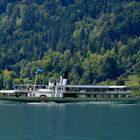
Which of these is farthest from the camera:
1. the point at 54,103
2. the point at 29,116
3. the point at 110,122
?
the point at 54,103

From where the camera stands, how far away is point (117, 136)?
85188 millimetres

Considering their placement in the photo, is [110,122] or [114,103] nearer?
[110,122]

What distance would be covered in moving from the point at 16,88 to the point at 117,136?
115312 millimetres

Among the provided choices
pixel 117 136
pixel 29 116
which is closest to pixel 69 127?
pixel 117 136

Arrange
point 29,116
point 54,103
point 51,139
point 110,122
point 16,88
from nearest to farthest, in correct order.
Answer: point 51,139 → point 110,122 → point 29,116 → point 54,103 → point 16,88

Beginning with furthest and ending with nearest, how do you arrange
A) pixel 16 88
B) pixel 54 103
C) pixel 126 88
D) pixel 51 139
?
pixel 16 88, pixel 126 88, pixel 54 103, pixel 51 139

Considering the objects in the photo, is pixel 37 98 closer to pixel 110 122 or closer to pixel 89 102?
pixel 89 102

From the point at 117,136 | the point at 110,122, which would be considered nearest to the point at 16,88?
the point at 110,122

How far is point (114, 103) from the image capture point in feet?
563

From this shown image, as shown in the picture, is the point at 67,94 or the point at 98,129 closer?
the point at 98,129

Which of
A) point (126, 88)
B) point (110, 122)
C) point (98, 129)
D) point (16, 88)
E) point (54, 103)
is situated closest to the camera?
point (98, 129)

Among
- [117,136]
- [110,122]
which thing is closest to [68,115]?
[110,122]

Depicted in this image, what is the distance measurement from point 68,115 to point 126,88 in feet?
220

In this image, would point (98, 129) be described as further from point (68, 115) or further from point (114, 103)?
point (114, 103)
